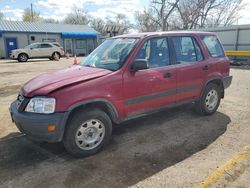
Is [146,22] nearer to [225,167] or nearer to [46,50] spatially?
[46,50]

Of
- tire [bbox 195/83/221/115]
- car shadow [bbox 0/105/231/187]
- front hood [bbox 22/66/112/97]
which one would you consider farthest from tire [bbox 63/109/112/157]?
tire [bbox 195/83/221/115]

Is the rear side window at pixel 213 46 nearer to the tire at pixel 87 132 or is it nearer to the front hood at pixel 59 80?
the front hood at pixel 59 80

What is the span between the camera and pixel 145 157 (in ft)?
12.4

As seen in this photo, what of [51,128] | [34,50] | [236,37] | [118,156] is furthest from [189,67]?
[34,50]

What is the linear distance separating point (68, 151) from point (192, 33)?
136 inches

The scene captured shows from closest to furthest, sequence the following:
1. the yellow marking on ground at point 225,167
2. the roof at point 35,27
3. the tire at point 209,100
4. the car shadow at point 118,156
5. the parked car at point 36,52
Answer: the yellow marking on ground at point 225,167, the car shadow at point 118,156, the tire at point 209,100, the parked car at point 36,52, the roof at point 35,27

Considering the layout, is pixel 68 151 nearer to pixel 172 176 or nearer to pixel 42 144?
pixel 42 144

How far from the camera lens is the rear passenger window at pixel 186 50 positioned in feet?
15.8

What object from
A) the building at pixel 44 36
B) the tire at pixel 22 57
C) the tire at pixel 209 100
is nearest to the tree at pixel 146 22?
the building at pixel 44 36

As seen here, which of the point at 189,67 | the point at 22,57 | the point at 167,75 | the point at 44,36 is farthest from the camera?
the point at 44,36

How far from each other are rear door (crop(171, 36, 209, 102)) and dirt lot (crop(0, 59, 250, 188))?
67cm

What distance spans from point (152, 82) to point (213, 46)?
7.10 feet

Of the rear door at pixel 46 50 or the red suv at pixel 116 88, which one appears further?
the rear door at pixel 46 50

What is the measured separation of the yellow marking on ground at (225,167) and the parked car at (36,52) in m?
21.1
